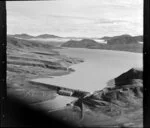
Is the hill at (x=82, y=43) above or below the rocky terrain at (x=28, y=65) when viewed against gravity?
above

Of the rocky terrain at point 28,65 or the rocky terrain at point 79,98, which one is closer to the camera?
the rocky terrain at point 79,98

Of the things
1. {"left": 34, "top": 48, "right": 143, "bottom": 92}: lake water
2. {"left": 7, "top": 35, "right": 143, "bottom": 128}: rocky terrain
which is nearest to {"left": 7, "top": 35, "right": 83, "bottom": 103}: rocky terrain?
{"left": 7, "top": 35, "right": 143, "bottom": 128}: rocky terrain

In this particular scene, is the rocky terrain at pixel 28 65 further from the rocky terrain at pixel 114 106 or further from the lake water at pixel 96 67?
the rocky terrain at pixel 114 106

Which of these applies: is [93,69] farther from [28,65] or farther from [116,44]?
[28,65]

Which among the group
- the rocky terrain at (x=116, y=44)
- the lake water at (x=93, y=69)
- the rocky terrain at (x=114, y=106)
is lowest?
the rocky terrain at (x=114, y=106)

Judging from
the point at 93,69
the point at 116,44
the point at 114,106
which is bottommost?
the point at 114,106

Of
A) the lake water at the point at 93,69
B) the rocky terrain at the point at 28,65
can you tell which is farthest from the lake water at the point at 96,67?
the rocky terrain at the point at 28,65

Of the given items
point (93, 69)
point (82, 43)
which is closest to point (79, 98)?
point (93, 69)
